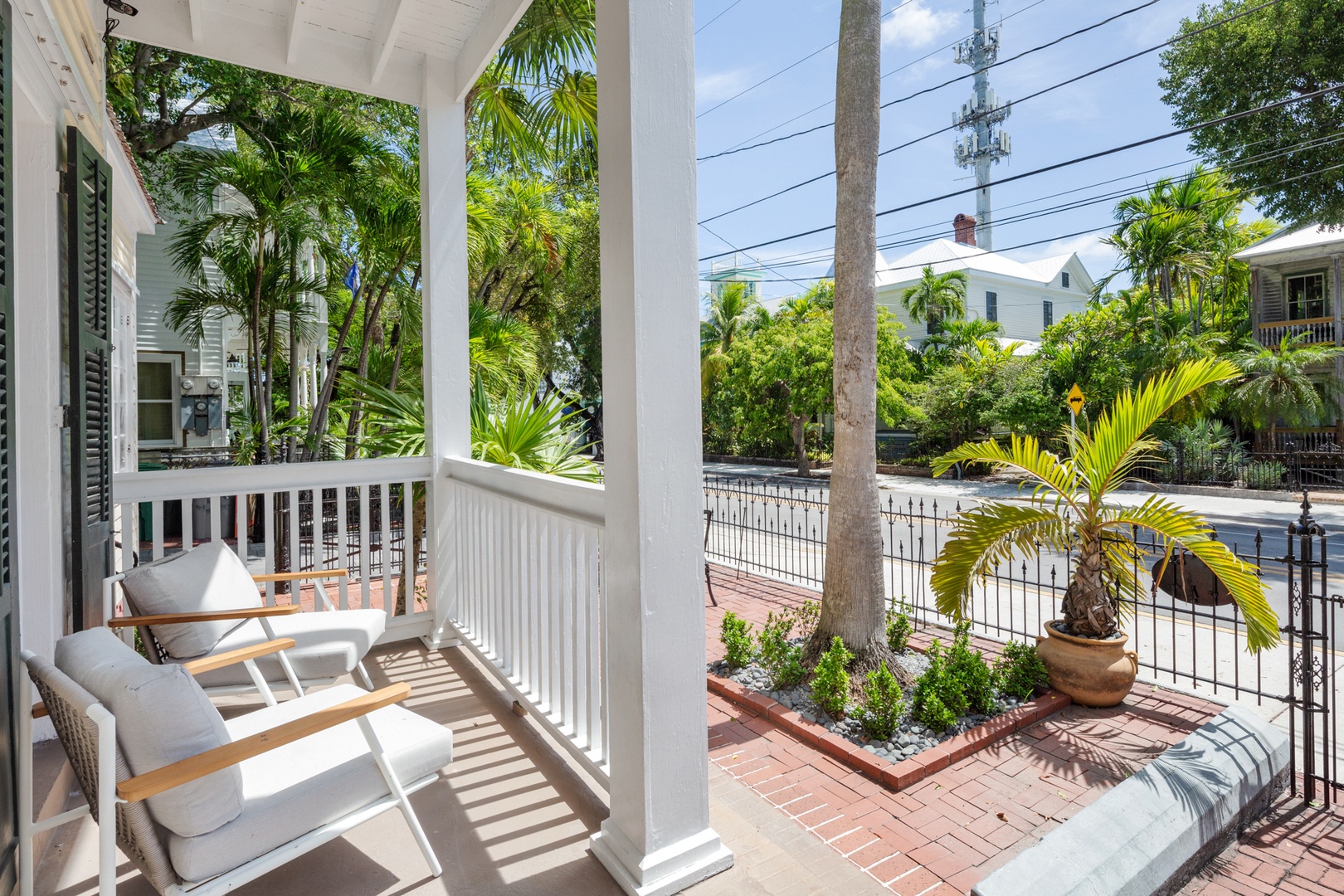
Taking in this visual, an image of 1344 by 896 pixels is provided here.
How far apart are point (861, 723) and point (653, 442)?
2354mm

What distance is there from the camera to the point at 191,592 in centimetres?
272

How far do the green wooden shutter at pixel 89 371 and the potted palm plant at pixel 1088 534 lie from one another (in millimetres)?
3887

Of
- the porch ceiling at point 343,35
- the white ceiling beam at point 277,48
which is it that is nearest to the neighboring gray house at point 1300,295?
the porch ceiling at point 343,35

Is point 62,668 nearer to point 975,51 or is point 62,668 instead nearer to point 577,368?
point 577,368

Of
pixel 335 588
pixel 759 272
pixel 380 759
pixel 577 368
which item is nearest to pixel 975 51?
pixel 759 272

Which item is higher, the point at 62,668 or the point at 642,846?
the point at 62,668

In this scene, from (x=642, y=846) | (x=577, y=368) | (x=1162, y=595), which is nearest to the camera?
(x=642, y=846)

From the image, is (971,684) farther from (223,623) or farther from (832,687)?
(223,623)

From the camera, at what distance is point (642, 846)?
195cm

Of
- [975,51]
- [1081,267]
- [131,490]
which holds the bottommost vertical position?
[131,490]

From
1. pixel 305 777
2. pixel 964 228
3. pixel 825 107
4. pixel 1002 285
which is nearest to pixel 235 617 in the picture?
pixel 305 777

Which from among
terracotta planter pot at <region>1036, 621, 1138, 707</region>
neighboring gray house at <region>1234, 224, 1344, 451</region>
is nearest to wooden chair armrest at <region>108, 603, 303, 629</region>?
terracotta planter pot at <region>1036, 621, 1138, 707</region>

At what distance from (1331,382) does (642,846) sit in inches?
701

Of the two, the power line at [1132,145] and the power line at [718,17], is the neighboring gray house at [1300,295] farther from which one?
the power line at [718,17]
